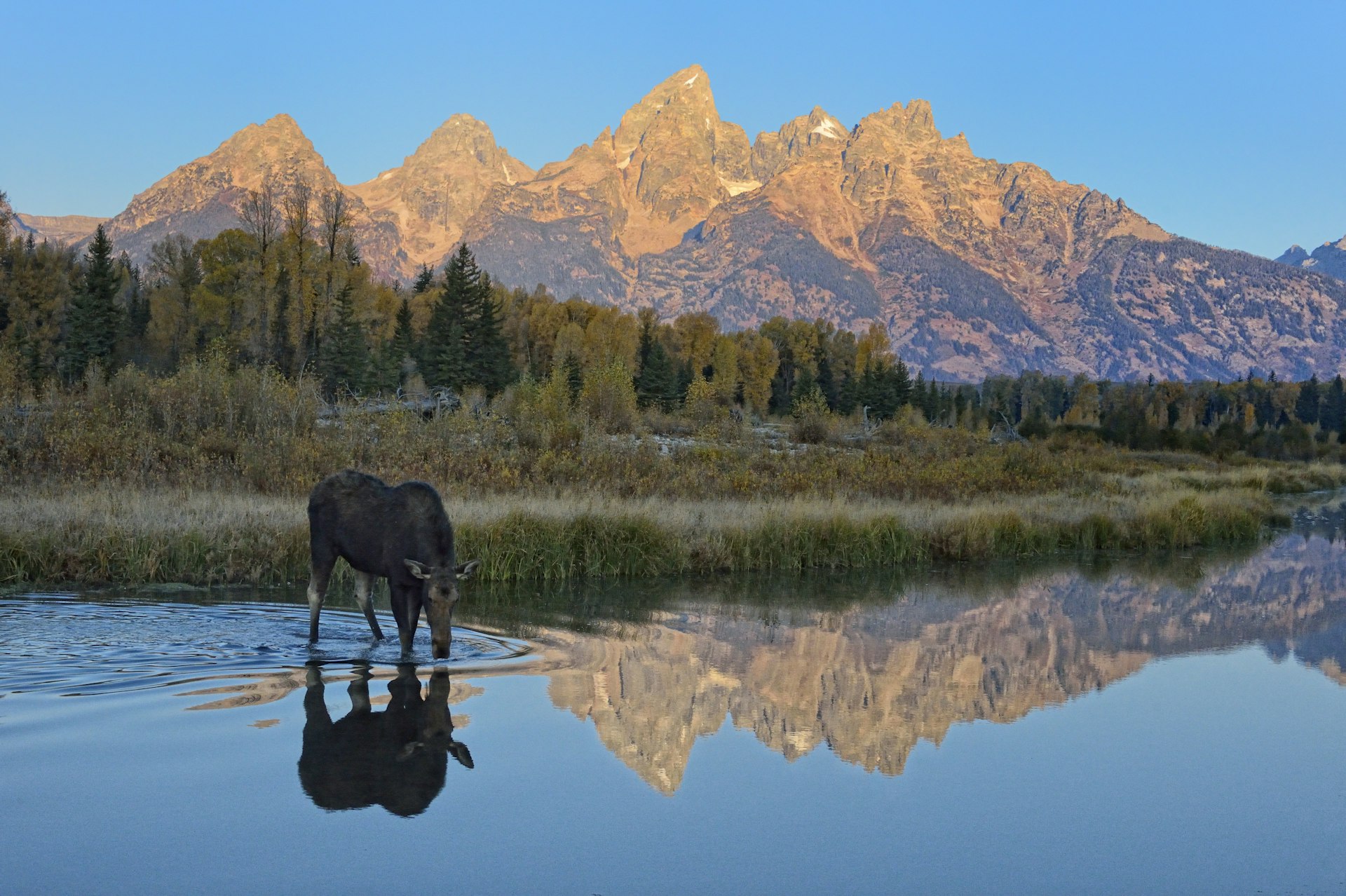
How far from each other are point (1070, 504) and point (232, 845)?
2416 cm

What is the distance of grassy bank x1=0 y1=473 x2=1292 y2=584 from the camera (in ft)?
45.5

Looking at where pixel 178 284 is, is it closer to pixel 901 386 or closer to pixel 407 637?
pixel 901 386

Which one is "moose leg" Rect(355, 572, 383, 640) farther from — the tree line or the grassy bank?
the tree line

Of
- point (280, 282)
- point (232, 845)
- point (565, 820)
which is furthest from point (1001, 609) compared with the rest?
point (280, 282)

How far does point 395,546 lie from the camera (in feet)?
31.6

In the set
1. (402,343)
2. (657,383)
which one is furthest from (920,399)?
(402,343)

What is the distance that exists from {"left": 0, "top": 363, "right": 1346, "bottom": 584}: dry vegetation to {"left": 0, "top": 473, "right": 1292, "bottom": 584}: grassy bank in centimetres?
4

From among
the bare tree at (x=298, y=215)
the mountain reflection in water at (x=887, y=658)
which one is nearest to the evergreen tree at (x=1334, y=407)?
the bare tree at (x=298, y=215)

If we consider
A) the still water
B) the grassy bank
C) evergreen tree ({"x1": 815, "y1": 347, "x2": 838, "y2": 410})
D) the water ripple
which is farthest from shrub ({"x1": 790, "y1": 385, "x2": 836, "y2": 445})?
evergreen tree ({"x1": 815, "y1": 347, "x2": 838, "y2": 410})

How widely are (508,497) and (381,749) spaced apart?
38.8 feet

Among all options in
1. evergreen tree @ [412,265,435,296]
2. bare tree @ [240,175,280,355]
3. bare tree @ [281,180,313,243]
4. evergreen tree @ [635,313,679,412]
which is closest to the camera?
bare tree @ [240,175,280,355]

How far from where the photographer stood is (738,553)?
18328mm

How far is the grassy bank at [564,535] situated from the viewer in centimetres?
1386

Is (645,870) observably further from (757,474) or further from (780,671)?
(757,474)
